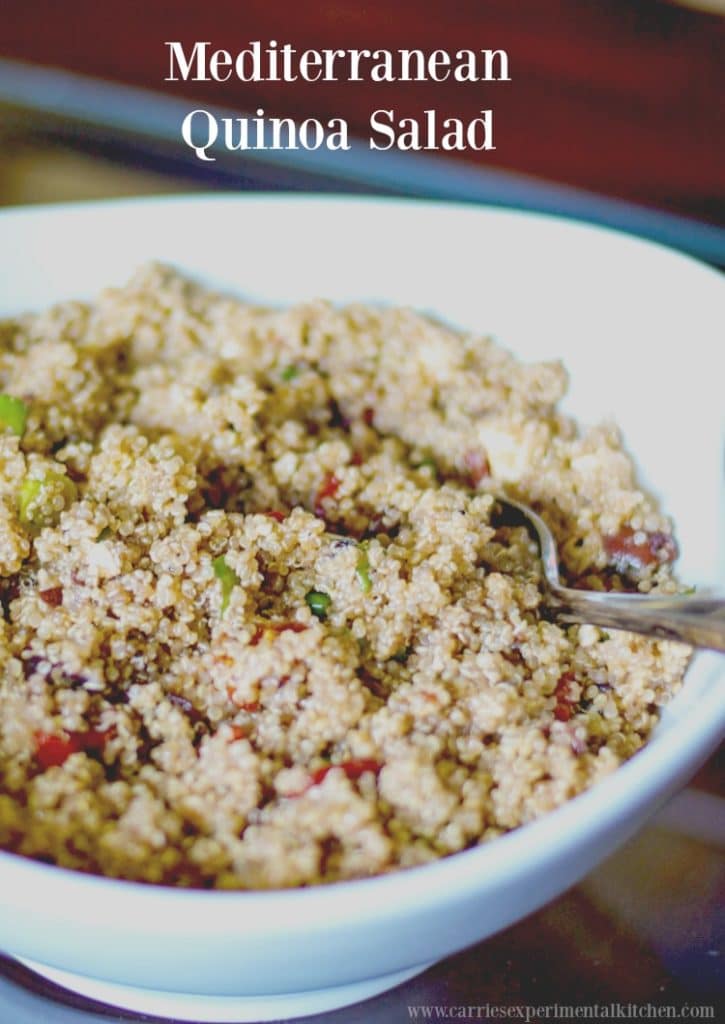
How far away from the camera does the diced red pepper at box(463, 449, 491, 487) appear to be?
1338mm

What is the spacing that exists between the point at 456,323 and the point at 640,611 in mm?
643

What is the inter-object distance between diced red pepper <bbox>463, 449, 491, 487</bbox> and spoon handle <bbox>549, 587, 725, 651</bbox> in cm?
25

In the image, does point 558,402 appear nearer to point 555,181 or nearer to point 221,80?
point 555,181

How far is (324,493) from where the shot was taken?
1.25 metres

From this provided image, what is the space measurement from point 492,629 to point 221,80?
180cm

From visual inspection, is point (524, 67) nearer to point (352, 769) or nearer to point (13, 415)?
point (13, 415)

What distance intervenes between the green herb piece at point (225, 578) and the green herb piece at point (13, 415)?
1.10 feet

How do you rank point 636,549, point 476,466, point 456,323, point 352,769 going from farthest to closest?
1. point 456,323
2. point 476,466
3. point 636,549
4. point 352,769

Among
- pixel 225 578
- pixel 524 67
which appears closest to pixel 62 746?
pixel 225 578

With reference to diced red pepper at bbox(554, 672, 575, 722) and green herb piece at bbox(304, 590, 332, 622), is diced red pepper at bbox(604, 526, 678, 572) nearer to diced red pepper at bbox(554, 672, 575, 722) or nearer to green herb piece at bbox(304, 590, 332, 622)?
diced red pepper at bbox(554, 672, 575, 722)

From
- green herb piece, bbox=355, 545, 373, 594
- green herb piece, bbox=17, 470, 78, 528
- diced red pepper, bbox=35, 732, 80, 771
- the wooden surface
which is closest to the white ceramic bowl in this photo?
diced red pepper, bbox=35, 732, 80, 771

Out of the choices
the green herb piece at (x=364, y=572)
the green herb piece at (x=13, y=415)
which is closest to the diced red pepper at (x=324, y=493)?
the green herb piece at (x=364, y=572)

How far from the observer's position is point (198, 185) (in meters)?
2.00

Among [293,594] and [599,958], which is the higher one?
[293,594]
